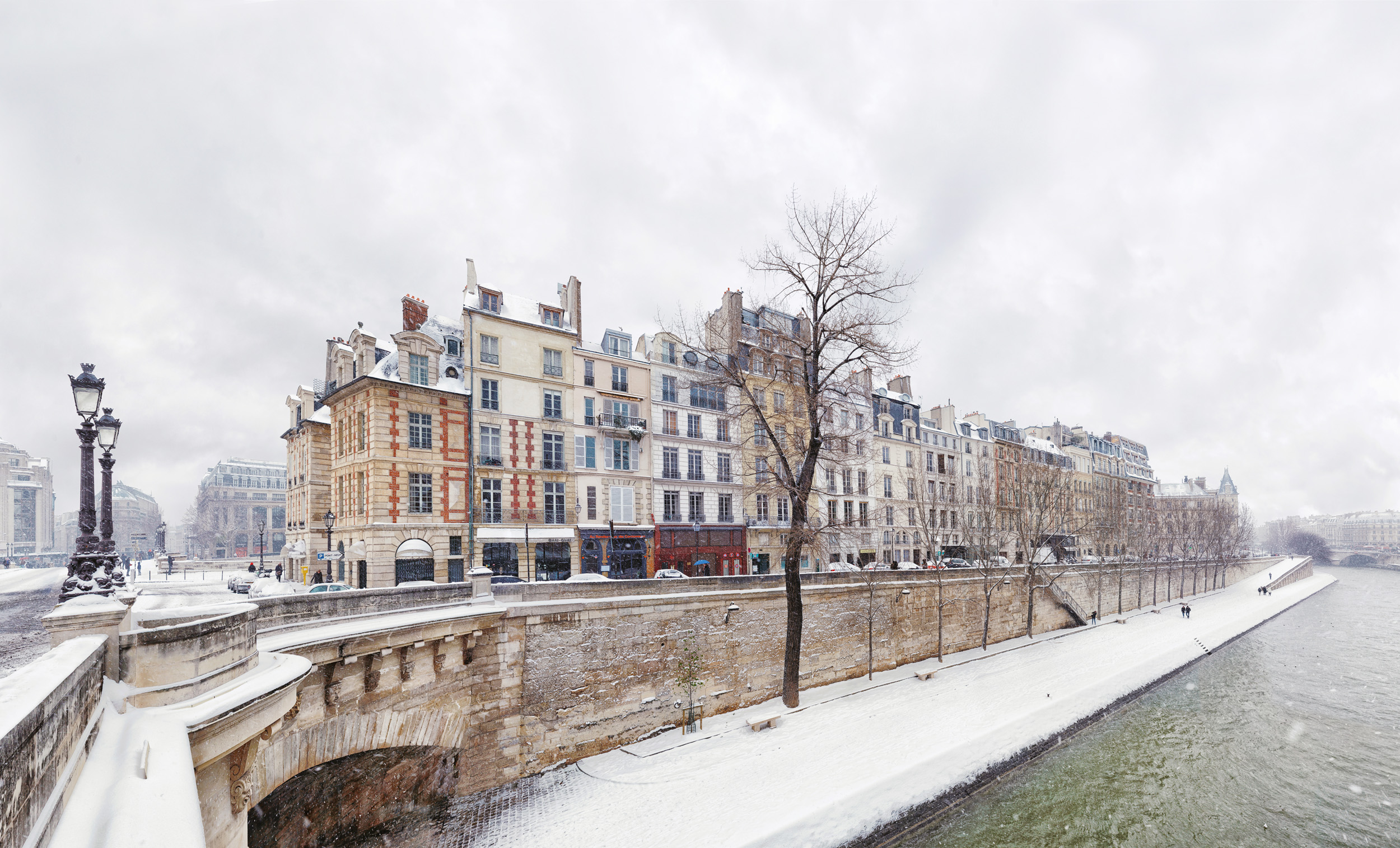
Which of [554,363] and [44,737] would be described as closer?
[44,737]

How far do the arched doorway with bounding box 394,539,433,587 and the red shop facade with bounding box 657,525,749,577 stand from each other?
11.3 metres

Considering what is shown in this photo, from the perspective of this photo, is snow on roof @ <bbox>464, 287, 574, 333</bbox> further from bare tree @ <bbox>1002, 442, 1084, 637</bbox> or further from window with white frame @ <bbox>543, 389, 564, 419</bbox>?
bare tree @ <bbox>1002, 442, 1084, 637</bbox>

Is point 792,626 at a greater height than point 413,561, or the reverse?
point 413,561

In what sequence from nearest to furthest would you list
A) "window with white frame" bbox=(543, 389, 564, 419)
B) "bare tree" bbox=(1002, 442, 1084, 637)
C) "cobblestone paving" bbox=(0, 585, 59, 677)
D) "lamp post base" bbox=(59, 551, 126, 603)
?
"lamp post base" bbox=(59, 551, 126, 603), "cobblestone paving" bbox=(0, 585, 59, 677), "window with white frame" bbox=(543, 389, 564, 419), "bare tree" bbox=(1002, 442, 1084, 637)

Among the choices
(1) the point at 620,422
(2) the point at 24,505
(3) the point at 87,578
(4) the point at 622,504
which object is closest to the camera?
(3) the point at 87,578

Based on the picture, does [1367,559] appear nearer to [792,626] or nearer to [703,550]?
[703,550]

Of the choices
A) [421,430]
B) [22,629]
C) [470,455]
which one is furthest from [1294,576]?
[22,629]

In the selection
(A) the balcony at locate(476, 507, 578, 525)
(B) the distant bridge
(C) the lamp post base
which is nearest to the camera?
(C) the lamp post base

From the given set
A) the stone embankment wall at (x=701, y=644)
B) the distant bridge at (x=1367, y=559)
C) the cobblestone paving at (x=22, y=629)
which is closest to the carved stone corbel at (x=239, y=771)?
the cobblestone paving at (x=22, y=629)

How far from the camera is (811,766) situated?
570 inches

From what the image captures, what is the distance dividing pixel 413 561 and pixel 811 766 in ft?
60.2

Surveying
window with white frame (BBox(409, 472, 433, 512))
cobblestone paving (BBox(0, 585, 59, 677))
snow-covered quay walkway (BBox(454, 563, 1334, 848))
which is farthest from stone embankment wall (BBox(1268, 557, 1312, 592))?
cobblestone paving (BBox(0, 585, 59, 677))

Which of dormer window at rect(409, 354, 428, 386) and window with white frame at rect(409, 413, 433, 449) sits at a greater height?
dormer window at rect(409, 354, 428, 386)

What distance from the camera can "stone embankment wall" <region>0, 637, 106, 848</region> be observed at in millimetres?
→ 3084
